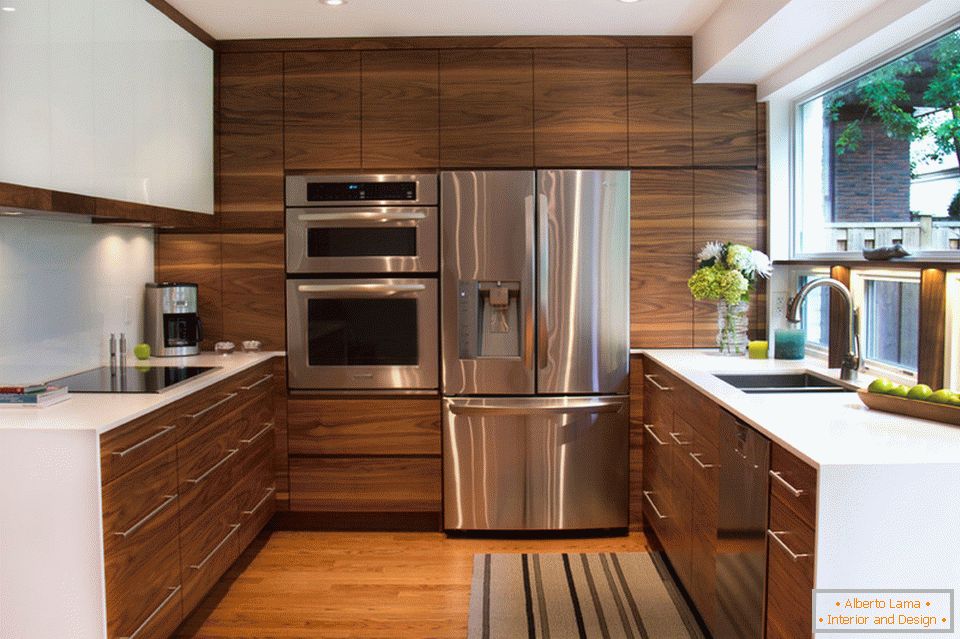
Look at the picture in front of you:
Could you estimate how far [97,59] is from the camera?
2910 mm

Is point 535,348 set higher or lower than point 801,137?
lower

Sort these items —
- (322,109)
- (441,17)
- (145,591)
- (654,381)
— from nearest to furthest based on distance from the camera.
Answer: (145,591) → (441,17) → (654,381) → (322,109)

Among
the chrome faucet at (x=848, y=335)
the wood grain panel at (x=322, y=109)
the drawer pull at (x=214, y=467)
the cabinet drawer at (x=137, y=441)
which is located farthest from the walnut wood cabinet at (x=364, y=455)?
the chrome faucet at (x=848, y=335)

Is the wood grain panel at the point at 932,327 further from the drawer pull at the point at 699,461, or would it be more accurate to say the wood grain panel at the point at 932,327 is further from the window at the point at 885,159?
the drawer pull at the point at 699,461

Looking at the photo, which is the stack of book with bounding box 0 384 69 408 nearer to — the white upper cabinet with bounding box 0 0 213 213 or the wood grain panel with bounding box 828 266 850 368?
the white upper cabinet with bounding box 0 0 213 213

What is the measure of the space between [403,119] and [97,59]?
4.93 feet

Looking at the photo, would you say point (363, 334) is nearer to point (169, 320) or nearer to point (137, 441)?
point (169, 320)

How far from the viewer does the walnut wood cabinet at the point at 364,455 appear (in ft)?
13.5

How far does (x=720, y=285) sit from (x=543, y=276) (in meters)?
0.79

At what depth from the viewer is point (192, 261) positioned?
13.7 ft

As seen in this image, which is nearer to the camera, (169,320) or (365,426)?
(169,320)

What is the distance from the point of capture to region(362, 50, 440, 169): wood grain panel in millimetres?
4090

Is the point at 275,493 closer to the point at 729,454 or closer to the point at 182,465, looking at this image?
the point at 182,465

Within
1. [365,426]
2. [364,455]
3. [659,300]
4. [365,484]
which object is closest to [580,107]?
[659,300]
